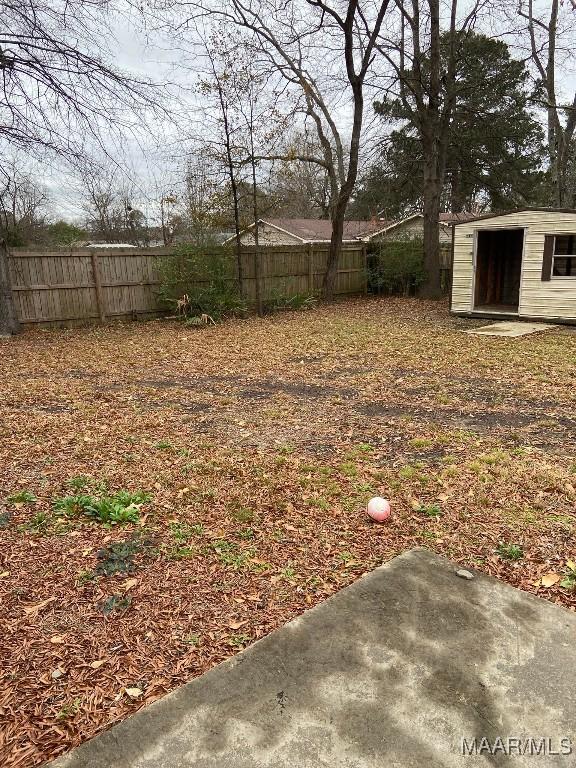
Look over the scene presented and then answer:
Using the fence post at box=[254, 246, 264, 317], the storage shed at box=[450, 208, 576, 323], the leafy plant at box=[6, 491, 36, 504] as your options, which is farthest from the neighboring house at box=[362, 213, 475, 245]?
the leafy plant at box=[6, 491, 36, 504]

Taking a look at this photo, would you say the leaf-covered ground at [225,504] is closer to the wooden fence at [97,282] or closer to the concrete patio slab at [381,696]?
the concrete patio slab at [381,696]

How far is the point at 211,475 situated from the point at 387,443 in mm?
1477

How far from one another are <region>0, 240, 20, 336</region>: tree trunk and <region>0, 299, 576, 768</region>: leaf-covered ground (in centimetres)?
337

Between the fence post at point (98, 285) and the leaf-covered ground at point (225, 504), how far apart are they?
14.6ft

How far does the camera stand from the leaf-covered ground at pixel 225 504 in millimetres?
1958

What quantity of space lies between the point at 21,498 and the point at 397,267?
1449 centimetres

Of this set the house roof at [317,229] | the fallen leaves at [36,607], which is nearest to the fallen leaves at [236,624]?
the fallen leaves at [36,607]

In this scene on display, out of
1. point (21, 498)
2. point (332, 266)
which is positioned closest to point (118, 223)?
point (332, 266)

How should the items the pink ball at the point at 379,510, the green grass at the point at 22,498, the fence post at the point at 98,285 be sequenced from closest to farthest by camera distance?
the pink ball at the point at 379,510, the green grass at the point at 22,498, the fence post at the point at 98,285

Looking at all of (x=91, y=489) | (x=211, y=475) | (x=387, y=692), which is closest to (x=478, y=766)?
(x=387, y=692)

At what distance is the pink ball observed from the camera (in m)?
2.89

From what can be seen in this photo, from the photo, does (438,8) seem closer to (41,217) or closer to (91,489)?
(41,217)

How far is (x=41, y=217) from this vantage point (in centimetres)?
1820

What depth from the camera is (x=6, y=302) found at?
9.43 metres
